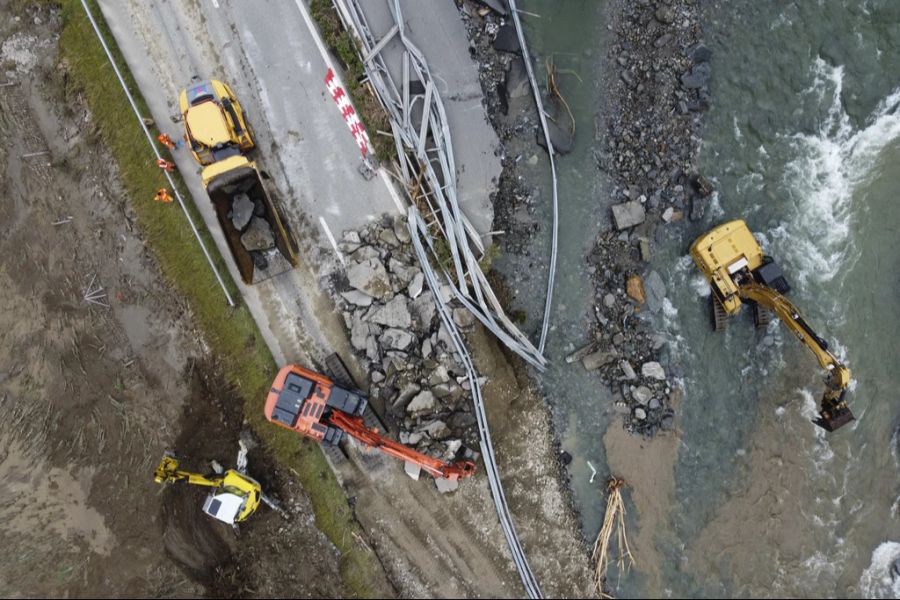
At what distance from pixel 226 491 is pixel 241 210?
7.14 meters

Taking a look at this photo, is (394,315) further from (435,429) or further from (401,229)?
(435,429)

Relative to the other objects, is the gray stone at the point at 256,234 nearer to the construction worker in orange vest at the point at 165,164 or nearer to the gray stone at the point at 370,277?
the gray stone at the point at 370,277

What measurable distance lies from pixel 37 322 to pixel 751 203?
63.3ft

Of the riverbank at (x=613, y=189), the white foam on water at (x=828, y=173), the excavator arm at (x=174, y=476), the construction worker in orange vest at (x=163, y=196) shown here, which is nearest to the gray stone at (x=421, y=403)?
the riverbank at (x=613, y=189)

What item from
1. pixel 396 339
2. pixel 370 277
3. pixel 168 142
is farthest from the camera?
pixel 396 339

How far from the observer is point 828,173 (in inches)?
571

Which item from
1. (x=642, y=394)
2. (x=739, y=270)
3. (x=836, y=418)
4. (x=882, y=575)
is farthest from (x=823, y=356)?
(x=882, y=575)

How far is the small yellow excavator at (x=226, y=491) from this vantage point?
44.9 ft

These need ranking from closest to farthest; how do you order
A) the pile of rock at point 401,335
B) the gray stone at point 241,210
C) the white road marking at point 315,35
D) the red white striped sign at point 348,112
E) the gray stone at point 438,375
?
1. the gray stone at point 241,210
2. the white road marking at point 315,35
3. the red white striped sign at point 348,112
4. the pile of rock at point 401,335
5. the gray stone at point 438,375

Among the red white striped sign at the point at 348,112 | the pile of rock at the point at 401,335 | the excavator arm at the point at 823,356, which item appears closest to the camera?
the excavator arm at the point at 823,356

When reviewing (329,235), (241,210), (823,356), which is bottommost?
(823,356)

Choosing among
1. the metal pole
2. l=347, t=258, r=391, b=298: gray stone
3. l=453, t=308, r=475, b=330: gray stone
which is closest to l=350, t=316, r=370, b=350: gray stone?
l=347, t=258, r=391, b=298: gray stone

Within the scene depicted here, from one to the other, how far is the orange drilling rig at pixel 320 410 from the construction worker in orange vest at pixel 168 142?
6.40 meters

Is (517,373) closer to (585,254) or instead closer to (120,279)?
(585,254)
